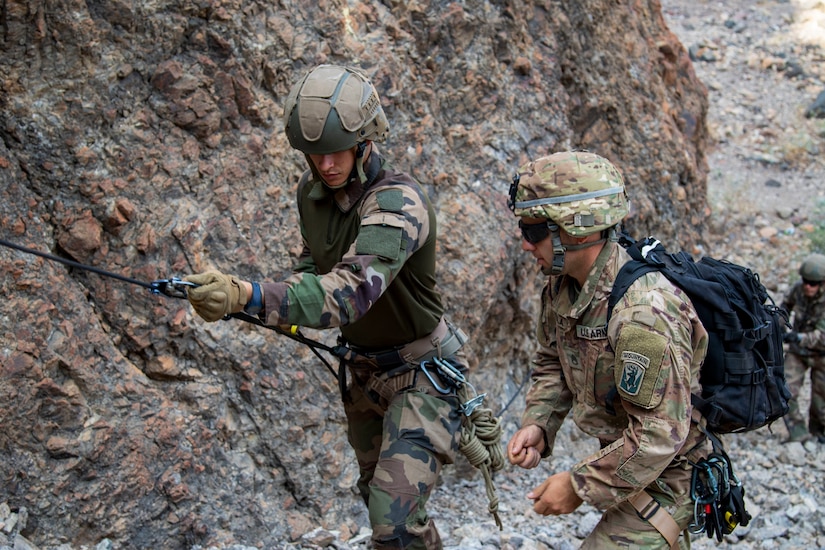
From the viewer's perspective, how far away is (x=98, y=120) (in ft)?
16.4

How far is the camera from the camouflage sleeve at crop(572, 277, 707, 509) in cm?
308

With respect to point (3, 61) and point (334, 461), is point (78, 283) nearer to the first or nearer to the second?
point (3, 61)

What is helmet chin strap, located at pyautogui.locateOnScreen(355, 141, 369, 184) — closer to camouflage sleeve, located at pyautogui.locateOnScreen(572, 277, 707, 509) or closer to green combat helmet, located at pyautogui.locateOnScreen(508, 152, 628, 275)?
green combat helmet, located at pyautogui.locateOnScreen(508, 152, 628, 275)

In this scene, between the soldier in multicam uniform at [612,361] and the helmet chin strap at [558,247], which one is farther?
the helmet chin strap at [558,247]

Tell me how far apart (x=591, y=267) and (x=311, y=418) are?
289cm

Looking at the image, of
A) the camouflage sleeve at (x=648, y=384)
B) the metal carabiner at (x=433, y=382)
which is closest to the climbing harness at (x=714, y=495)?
the camouflage sleeve at (x=648, y=384)

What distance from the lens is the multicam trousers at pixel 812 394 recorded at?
8.56 meters

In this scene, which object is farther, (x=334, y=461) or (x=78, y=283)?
(x=334, y=461)

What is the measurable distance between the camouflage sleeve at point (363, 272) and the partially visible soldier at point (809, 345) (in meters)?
6.20

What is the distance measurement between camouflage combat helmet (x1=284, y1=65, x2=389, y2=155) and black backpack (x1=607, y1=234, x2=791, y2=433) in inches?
51.6

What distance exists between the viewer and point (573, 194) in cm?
330

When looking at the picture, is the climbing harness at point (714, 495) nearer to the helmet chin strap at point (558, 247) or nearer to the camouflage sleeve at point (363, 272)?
the helmet chin strap at point (558, 247)

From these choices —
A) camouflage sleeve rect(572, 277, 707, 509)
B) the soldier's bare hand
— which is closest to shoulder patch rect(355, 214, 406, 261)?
camouflage sleeve rect(572, 277, 707, 509)

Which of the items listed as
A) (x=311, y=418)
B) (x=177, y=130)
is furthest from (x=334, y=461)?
(x=177, y=130)
